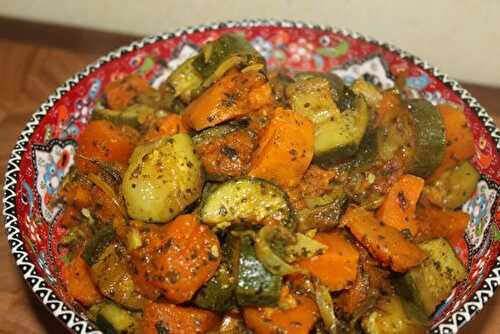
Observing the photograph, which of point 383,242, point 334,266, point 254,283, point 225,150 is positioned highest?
point 225,150

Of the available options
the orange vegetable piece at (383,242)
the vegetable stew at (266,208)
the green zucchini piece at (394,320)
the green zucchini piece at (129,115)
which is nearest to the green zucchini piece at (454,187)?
the vegetable stew at (266,208)

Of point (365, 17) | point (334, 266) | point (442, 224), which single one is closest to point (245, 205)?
point (334, 266)

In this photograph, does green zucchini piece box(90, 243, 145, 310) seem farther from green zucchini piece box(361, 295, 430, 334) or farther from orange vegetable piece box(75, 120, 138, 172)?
green zucchini piece box(361, 295, 430, 334)

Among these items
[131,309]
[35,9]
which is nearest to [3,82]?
[35,9]

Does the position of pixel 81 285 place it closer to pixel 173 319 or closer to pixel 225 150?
pixel 173 319

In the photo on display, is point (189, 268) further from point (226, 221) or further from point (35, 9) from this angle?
point (35, 9)
